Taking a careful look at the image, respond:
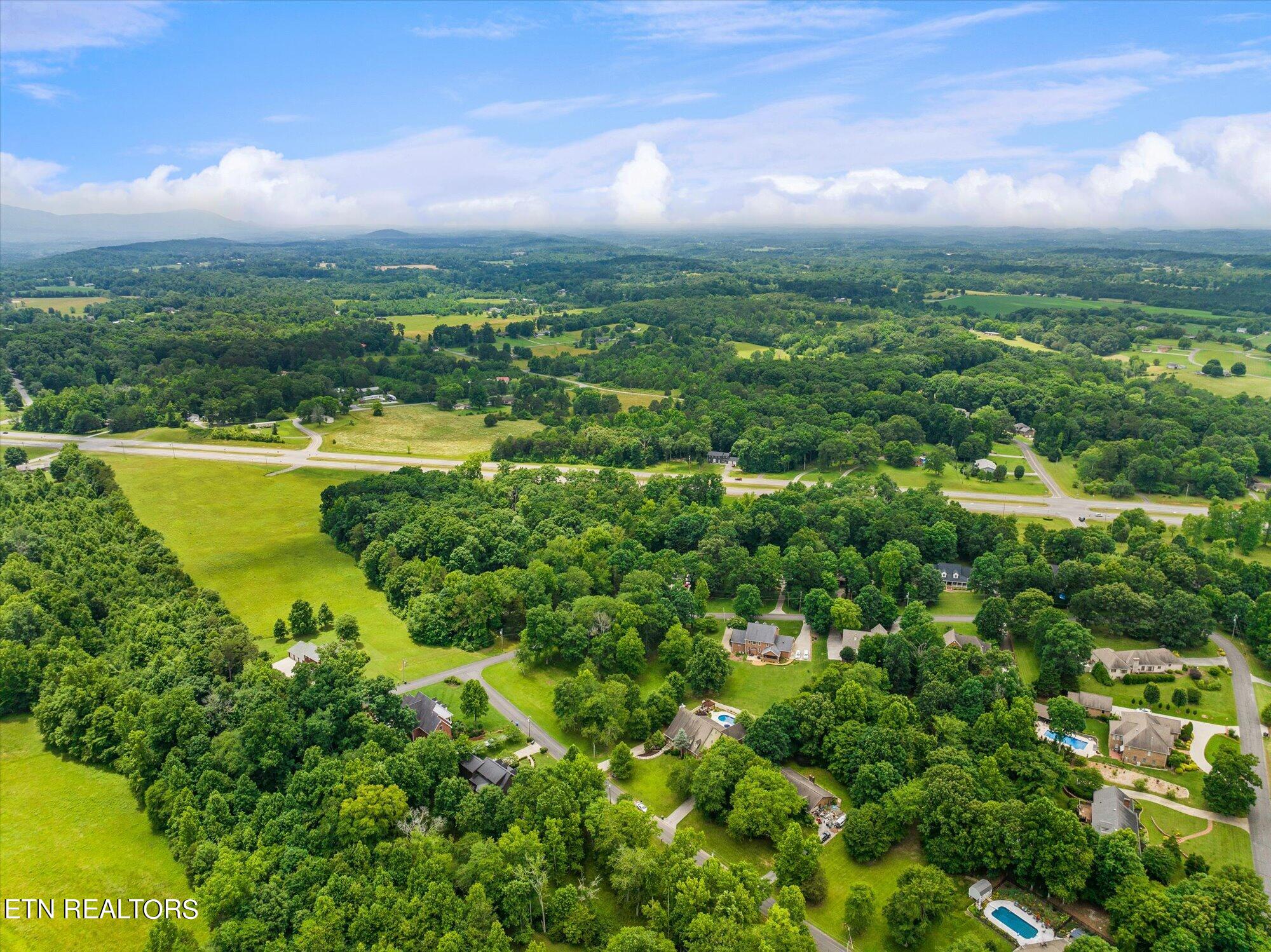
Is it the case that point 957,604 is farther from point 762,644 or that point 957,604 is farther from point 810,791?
point 810,791

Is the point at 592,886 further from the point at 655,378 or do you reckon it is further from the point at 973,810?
the point at 655,378

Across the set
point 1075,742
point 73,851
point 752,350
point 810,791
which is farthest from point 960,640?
point 752,350

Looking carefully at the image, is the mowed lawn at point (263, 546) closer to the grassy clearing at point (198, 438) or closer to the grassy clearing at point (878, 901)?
the grassy clearing at point (198, 438)

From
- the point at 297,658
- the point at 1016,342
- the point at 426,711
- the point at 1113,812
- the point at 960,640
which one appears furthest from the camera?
the point at 1016,342

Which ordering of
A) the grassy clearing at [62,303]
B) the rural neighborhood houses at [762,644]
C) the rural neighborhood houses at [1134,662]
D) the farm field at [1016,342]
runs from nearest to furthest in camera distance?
the rural neighborhood houses at [1134,662]
the rural neighborhood houses at [762,644]
the farm field at [1016,342]
the grassy clearing at [62,303]

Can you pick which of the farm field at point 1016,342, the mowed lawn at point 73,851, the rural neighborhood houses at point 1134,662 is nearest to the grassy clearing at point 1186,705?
the rural neighborhood houses at point 1134,662

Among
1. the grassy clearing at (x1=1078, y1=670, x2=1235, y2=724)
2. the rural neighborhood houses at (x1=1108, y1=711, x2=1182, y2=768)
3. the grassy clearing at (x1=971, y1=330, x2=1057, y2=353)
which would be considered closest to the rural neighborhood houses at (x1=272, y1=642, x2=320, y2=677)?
the rural neighborhood houses at (x1=1108, y1=711, x2=1182, y2=768)
